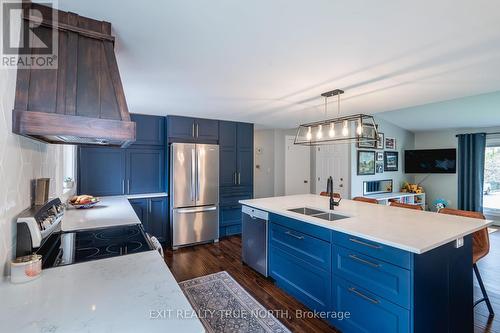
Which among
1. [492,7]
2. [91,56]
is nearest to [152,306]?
[91,56]

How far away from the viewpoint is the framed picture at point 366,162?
5466 mm

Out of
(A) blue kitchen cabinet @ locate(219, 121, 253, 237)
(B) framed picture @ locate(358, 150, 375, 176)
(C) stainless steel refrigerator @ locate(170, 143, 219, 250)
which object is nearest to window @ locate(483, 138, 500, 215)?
(B) framed picture @ locate(358, 150, 375, 176)

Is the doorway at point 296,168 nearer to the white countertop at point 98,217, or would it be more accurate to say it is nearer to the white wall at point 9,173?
the white countertop at point 98,217

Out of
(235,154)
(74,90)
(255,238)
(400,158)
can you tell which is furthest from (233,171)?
(400,158)

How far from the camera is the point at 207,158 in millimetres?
4168

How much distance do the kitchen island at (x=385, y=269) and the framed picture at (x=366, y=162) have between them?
3.17 meters

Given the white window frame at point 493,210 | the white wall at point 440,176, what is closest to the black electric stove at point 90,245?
the white wall at point 440,176

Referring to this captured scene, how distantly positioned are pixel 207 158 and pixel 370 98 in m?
2.60

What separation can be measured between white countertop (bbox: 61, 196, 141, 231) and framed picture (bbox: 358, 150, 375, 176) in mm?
4742

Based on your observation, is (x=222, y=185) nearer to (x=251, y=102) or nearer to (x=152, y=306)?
(x=251, y=102)

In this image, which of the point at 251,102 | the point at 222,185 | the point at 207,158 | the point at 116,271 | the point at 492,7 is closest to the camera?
the point at 116,271

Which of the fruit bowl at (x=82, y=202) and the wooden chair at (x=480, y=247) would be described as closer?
the wooden chair at (x=480, y=247)

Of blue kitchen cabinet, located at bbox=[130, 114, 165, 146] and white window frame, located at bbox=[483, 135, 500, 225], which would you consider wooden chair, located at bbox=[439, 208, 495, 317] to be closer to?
A: blue kitchen cabinet, located at bbox=[130, 114, 165, 146]

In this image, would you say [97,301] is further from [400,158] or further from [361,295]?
[400,158]
